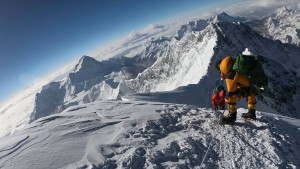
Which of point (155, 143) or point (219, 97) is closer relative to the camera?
point (155, 143)

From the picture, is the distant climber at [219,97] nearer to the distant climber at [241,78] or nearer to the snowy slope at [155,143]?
the snowy slope at [155,143]

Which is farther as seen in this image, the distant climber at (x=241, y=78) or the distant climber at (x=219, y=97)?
the distant climber at (x=219, y=97)

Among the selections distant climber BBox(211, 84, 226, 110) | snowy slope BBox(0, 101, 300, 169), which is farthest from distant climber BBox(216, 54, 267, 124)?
distant climber BBox(211, 84, 226, 110)

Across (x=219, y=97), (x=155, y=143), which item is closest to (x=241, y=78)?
(x=155, y=143)

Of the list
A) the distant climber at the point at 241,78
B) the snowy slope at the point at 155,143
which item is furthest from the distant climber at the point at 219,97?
the distant climber at the point at 241,78

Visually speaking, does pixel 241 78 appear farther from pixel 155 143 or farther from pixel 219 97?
pixel 219 97

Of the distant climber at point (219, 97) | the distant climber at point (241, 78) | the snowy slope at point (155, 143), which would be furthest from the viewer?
the distant climber at point (219, 97)

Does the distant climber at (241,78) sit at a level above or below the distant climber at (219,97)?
above
